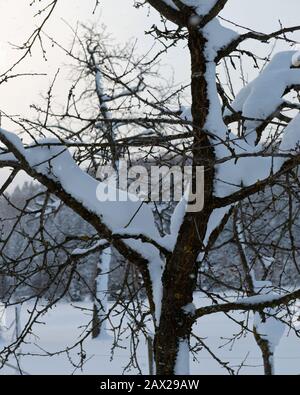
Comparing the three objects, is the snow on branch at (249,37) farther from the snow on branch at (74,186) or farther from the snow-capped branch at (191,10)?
the snow on branch at (74,186)

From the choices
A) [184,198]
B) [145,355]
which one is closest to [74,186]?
[184,198]

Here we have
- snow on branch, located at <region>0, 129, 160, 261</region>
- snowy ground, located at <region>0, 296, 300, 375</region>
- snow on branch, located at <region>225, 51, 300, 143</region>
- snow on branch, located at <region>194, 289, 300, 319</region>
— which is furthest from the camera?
snowy ground, located at <region>0, 296, 300, 375</region>

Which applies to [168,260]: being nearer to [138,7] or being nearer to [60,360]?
[138,7]

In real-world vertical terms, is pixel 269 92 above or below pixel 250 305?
above

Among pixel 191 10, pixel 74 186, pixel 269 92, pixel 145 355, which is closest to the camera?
pixel 74 186

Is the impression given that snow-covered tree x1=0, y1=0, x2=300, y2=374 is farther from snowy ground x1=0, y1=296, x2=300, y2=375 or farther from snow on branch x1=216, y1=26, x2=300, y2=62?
snowy ground x1=0, y1=296, x2=300, y2=375

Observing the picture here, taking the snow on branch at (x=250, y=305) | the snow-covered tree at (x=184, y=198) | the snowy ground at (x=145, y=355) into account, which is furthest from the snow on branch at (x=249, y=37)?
the snowy ground at (x=145, y=355)

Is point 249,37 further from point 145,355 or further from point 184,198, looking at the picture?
point 145,355

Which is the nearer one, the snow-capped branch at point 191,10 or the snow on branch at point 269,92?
the snow-capped branch at point 191,10

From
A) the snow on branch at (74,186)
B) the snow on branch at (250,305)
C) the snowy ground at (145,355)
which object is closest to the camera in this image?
the snow on branch at (74,186)

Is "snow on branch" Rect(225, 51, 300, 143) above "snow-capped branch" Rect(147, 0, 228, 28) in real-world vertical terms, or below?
below

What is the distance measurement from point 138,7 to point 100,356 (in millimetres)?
10955

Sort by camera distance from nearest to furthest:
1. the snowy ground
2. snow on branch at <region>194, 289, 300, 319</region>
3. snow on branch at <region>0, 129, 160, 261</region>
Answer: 1. snow on branch at <region>0, 129, 160, 261</region>
2. snow on branch at <region>194, 289, 300, 319</region>
3. the snowy ground

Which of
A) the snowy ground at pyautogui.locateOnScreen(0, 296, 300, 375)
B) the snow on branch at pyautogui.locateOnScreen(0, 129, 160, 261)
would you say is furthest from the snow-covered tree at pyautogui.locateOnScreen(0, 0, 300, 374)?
the snowy ground at pyautogui.locateOnScreen(0, 296, 300, 375)
